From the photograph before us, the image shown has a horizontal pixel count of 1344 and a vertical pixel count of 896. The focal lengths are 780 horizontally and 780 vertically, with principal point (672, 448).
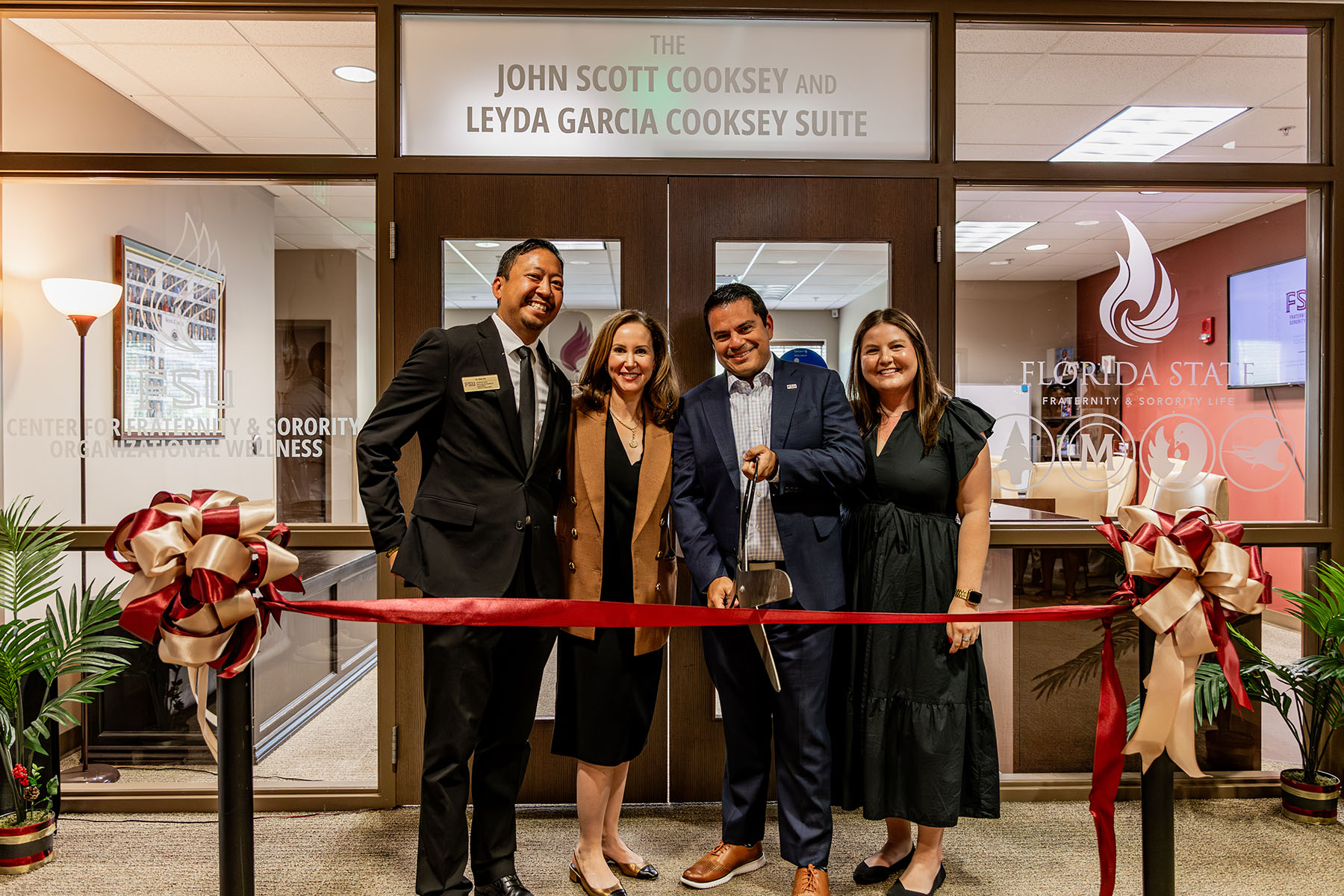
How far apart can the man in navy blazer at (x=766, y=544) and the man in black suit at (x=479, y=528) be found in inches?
16.8

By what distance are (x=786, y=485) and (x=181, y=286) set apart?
92.9 inches

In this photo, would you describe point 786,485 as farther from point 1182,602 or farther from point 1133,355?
point 1133,355

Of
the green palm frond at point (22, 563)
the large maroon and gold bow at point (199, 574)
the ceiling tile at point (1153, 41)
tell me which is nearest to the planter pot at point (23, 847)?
the green palm frond at point (22, 563)

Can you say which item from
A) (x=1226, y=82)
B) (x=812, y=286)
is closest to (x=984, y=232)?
(x=812, y=286)

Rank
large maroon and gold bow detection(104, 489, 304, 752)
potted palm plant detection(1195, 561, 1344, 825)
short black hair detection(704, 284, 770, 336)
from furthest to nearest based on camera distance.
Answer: potted palm plant detection(1195, 561, 1344, 825) < short black hair detection(704, 284, 770, 336) < large maroon and gold bow detection(104, 489, 304, 752)

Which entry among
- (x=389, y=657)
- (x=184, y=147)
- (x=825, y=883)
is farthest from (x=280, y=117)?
(x=825, y=883)

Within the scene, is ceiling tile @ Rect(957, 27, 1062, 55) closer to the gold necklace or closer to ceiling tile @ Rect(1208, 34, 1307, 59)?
ceiling tile @ Rect(1208, 34, 1307, 59)

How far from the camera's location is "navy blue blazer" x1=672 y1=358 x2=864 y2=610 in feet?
7.14

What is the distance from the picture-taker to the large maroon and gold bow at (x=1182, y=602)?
66.0 inches

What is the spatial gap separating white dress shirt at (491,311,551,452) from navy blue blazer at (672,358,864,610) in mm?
392

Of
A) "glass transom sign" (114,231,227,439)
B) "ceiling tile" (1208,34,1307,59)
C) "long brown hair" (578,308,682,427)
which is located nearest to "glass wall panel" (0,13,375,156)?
"glass transom sign" (114,231,227,439)

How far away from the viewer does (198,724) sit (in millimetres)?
2666

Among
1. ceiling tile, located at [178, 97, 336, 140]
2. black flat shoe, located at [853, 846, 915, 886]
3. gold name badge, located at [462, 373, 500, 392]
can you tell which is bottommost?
black flat shoe, located at [853, 846, 915, 886]

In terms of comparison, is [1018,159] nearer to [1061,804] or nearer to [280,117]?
[1061,804]
